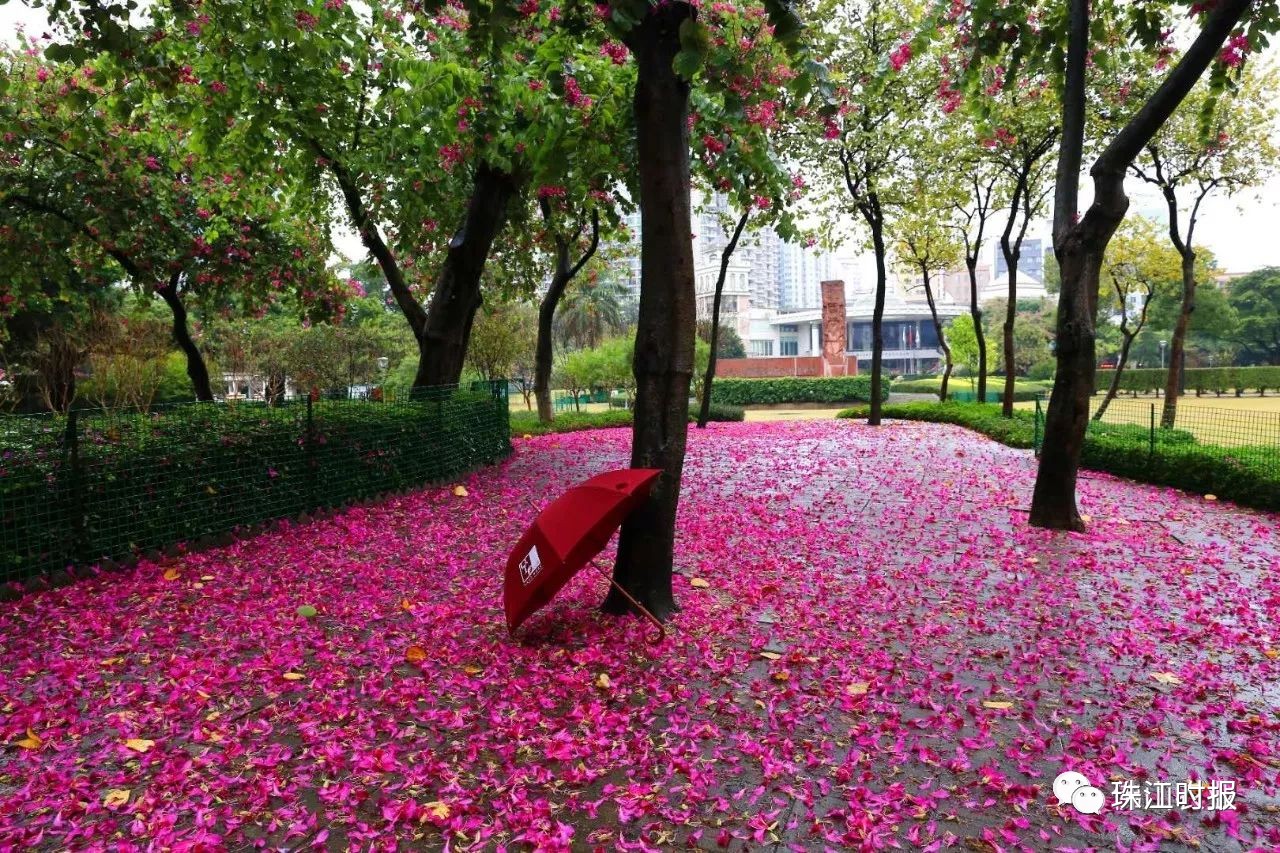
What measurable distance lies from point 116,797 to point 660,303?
3.24 metres

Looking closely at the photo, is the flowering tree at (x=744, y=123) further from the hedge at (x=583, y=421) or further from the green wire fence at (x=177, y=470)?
the hedge at (x=583, y=421)

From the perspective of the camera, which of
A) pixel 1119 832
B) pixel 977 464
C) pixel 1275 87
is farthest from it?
pixel 1275 87

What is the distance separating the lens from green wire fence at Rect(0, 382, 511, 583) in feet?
17.1

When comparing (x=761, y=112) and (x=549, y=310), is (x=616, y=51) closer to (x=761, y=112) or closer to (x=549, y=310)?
(x=761, y=112)

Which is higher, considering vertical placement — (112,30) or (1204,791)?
(112,30)

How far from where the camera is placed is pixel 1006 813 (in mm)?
2551

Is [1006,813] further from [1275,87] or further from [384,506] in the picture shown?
[1275,87]

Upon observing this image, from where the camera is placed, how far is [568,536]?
361 cm

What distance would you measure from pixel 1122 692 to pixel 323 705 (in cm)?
372

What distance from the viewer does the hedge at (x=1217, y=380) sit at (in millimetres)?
37906

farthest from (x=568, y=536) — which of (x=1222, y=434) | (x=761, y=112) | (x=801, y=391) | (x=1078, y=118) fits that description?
(x=801, y=391)

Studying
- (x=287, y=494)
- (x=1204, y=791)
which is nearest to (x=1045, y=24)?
(x=1204, y=791)

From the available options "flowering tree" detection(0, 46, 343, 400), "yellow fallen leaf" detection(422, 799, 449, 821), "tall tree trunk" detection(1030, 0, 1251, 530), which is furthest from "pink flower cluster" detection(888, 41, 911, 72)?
"flowering tree" detection(0, 46, 343, 400)

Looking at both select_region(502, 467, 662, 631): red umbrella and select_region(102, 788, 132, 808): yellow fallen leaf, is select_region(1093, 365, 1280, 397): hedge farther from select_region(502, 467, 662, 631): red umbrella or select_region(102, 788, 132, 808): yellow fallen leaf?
select_region(102, 788, 132, 808): yellow fallen leaf
